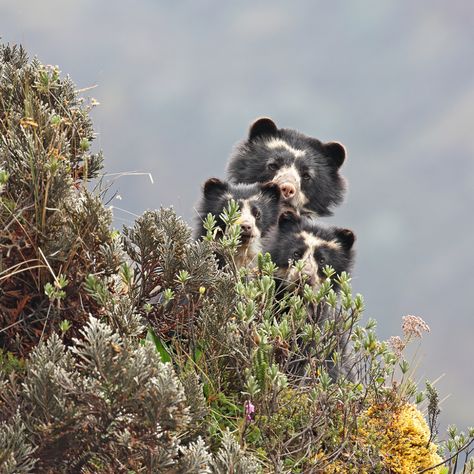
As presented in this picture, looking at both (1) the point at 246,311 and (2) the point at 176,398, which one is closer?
(2) the point at 176,398

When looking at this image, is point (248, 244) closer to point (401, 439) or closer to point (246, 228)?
point (246, 228)

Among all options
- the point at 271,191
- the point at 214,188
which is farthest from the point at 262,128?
the point at 214,188

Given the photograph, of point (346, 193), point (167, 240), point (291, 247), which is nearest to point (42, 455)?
point (167, 240)

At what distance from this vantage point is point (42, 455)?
3.65 m

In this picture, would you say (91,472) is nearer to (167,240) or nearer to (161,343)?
(161,343)

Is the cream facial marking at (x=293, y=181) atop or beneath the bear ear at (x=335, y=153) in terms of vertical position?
beneath

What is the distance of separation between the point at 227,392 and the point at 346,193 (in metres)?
6.12

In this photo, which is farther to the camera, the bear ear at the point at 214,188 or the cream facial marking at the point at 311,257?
the bear ear at the point at 214,188

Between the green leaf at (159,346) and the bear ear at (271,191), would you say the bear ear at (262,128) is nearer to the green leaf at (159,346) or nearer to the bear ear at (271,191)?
the bear ear at (271,191)

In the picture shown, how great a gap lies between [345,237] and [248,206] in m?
1.05

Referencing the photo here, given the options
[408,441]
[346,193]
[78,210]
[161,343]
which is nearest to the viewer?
[78,210]

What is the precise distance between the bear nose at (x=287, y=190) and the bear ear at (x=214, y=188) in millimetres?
904

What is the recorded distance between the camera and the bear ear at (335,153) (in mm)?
10602

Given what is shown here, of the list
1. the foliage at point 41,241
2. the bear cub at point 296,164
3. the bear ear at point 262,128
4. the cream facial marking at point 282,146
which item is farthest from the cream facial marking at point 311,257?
the foliage at point 41,241
